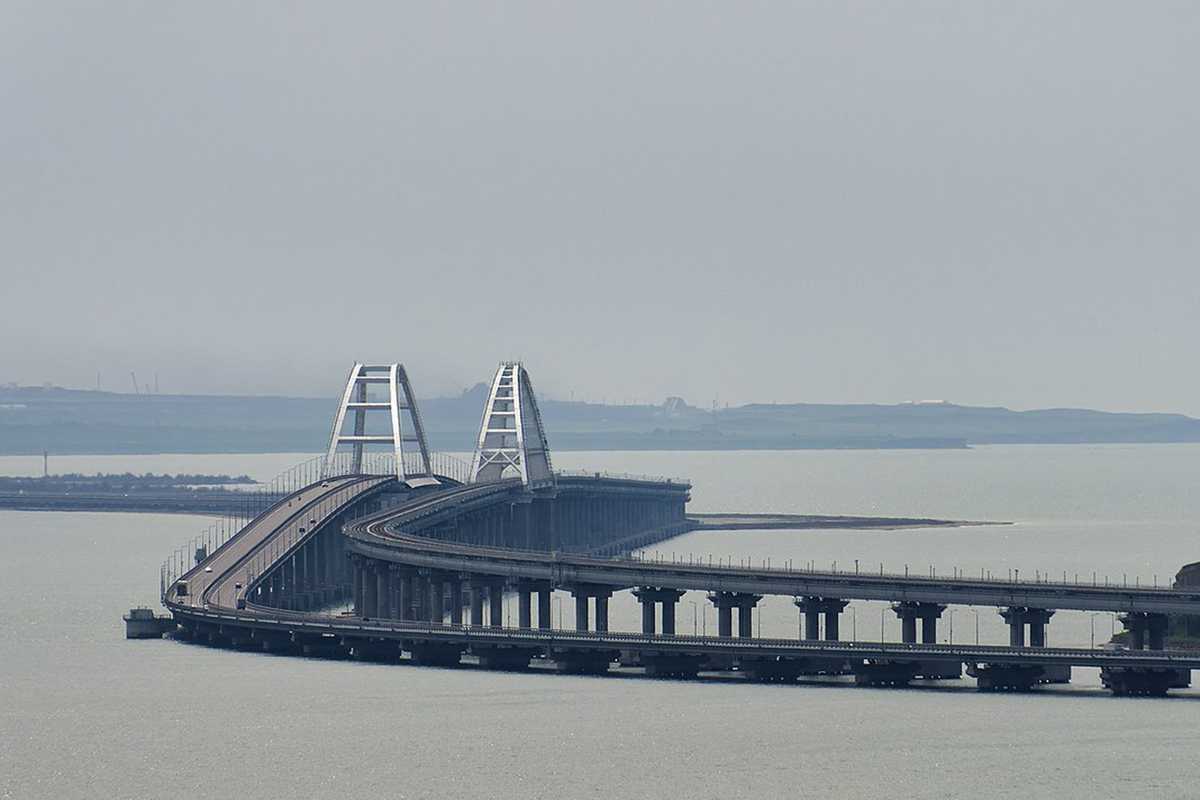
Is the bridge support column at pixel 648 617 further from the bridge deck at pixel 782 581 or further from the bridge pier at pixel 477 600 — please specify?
the bridge pier at pixel 477 600

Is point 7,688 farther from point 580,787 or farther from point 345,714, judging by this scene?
point 580,787

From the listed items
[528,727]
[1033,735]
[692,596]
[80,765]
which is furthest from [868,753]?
[692,596]

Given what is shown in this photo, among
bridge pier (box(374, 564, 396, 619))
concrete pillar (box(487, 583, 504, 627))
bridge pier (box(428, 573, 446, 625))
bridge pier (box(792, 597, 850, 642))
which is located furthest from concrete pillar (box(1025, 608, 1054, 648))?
bridge pier (box(374, 564, 396, 619))

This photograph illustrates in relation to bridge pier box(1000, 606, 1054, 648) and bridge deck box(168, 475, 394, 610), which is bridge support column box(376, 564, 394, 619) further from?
bridge pier box(1000, 606, 1054, 648)

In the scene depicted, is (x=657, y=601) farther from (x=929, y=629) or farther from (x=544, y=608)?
(x=929, y=629)

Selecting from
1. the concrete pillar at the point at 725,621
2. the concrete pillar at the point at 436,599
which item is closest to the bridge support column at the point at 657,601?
the concrete pillar at the point at 725,621

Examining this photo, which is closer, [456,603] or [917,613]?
[917,613]

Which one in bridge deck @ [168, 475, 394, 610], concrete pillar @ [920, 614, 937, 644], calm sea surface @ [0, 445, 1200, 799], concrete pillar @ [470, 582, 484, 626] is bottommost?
calm sea surface @ [0, 445, 1200, 799]

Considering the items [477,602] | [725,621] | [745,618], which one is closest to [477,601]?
[477,602]
